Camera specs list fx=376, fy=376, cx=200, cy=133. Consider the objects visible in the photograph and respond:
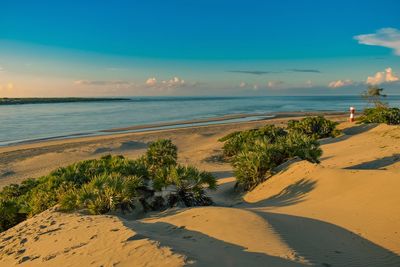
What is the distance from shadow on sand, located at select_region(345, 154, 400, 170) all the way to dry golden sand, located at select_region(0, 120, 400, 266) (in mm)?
2849

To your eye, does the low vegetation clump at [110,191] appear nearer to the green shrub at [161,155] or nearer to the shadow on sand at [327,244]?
the shadow on sand at [327,244]

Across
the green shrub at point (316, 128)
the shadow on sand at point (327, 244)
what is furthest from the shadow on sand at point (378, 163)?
the green shrub at point (316, 128)

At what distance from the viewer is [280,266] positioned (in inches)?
166

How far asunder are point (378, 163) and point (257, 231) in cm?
829

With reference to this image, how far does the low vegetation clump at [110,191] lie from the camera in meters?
7.71

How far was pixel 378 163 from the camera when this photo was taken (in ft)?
40.1

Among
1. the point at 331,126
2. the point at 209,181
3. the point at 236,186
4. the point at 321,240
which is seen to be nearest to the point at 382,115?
the point at 331,126

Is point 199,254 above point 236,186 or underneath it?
above

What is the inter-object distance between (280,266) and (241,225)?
5.34 feet

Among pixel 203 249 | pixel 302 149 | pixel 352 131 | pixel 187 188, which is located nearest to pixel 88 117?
pixel 352 131

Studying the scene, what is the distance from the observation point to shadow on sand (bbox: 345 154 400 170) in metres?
12.0

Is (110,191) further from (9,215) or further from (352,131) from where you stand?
(352,131)

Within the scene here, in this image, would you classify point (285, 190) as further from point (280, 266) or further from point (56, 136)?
point (56, 136)

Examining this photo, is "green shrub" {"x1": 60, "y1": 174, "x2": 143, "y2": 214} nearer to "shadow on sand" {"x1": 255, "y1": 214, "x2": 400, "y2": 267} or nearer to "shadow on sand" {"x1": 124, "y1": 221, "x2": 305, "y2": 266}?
"shadow on sand" {"x1": 124, "y1": 221, "x2": 305, "y2": 266}
